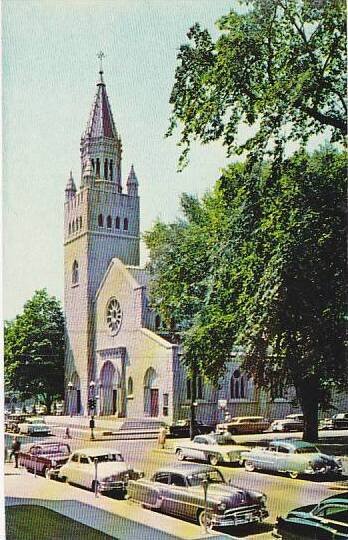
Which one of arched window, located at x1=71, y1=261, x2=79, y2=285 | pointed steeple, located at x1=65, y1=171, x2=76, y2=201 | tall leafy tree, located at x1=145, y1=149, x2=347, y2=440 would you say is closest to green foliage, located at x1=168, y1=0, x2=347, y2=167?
tall leafy tree, located at x1=145, y1=149, x2=347, y2=440

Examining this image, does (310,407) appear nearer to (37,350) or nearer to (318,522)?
(318,522)

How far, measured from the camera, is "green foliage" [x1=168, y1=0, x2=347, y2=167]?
2.23 meters

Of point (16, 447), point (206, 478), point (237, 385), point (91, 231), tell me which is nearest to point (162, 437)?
point (206, 478)

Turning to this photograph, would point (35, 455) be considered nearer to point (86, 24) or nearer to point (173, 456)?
point (173, 456)

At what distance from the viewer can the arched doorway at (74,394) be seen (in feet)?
8.48

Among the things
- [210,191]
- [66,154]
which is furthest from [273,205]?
[66,154]

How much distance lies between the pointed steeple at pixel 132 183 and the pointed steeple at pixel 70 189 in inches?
7.4

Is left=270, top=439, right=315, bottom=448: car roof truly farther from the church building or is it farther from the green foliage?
the green foliage

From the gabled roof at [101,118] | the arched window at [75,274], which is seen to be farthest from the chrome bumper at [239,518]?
the gabled roof at [101,118]

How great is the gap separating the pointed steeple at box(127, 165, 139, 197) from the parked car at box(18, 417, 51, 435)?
2.49 feet

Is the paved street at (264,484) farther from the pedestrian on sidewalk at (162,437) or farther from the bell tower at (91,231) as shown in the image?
the bell tower at (91,231)

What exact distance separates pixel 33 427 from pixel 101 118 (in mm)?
973

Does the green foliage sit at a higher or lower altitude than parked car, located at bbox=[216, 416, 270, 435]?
higher

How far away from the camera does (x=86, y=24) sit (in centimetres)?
256
